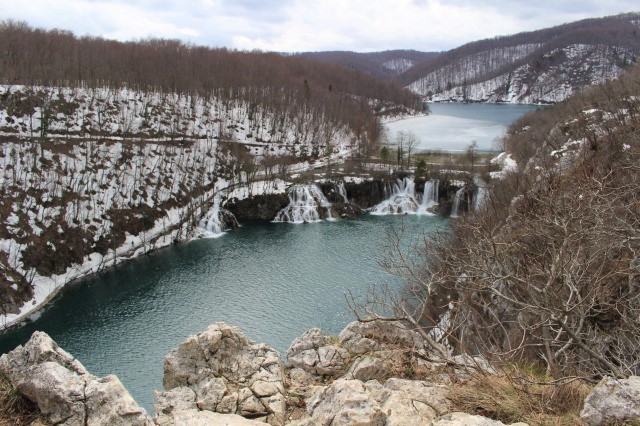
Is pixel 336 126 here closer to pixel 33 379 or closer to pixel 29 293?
pixel 29 293

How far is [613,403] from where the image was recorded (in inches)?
230

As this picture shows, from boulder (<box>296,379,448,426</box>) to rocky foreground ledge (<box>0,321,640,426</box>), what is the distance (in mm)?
17

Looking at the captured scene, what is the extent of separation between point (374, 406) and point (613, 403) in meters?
3.15

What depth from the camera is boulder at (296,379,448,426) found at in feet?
22.1

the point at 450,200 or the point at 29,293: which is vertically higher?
the point at 450,200

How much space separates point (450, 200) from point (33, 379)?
5891cm

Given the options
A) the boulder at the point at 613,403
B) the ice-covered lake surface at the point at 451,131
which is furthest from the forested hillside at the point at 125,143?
the boulder at the point at 613,403

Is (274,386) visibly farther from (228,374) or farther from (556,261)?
(556,261)

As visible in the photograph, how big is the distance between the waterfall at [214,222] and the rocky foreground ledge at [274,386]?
42999 millimetres

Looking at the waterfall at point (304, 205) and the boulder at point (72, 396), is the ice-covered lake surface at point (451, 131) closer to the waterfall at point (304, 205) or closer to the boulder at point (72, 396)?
the waterfall at point (304, 205)

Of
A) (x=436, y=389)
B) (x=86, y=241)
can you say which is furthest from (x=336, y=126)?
(x=436, y=389)

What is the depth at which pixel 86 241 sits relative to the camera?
149 feet

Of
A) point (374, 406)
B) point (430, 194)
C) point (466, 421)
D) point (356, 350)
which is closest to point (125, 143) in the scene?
point (430, 194)

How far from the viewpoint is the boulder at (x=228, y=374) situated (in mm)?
9273
